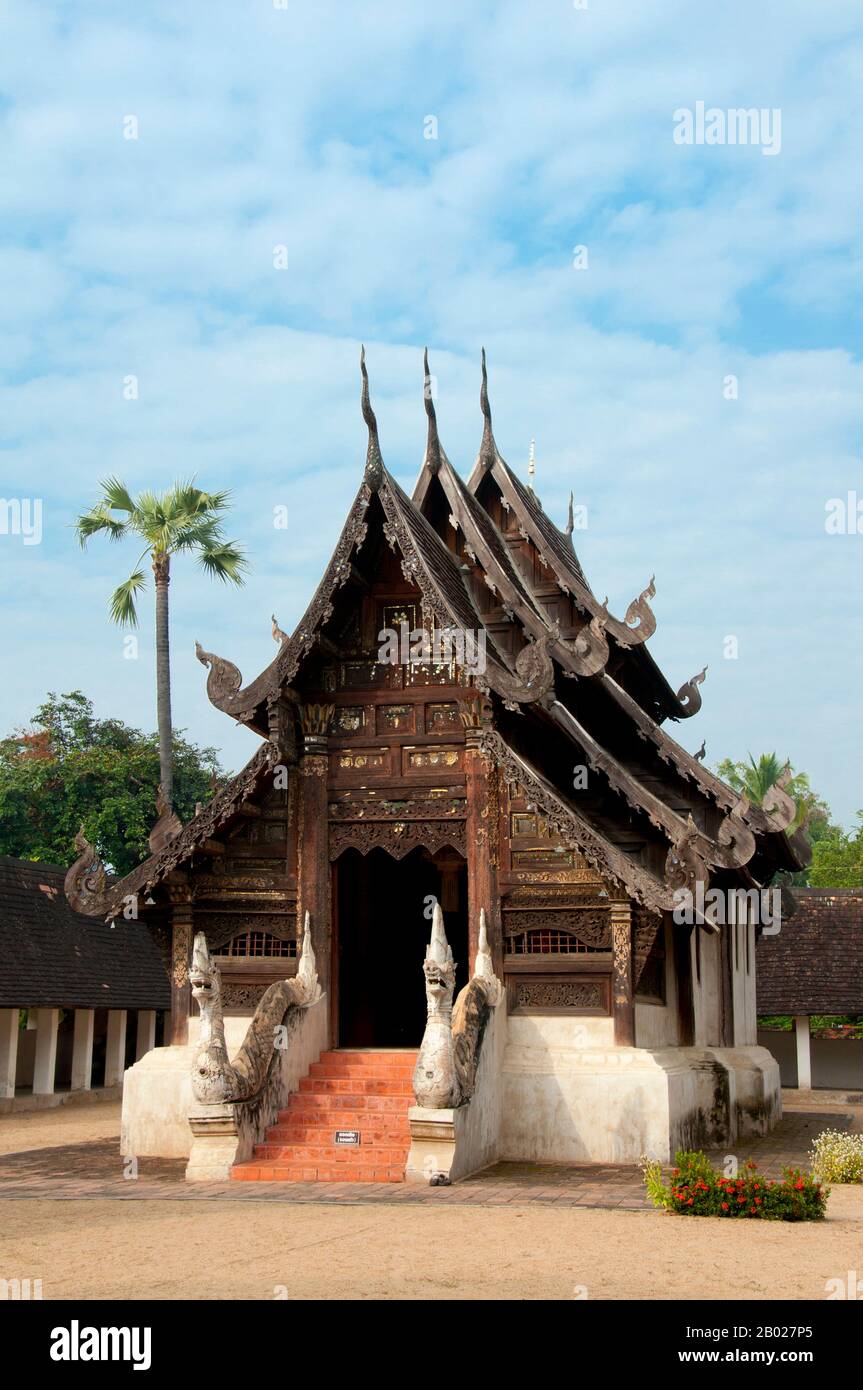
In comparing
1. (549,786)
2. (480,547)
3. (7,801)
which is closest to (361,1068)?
(549,786)

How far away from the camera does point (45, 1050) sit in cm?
2348

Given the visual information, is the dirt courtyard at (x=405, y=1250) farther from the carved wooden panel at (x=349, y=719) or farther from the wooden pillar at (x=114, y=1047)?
the wooden pillar at (x=114, y=1047)

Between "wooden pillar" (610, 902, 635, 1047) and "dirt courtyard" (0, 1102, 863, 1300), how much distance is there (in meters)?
2.52

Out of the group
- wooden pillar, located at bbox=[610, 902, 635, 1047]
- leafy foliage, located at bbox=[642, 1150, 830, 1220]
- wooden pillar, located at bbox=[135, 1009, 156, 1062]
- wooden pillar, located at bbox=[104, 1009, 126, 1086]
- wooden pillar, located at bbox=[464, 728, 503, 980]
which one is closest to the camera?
leafy foliage, located at bbox=[642, 1150, 830, 1220]

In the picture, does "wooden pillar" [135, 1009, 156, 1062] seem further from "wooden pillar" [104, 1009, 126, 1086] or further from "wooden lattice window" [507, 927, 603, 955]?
"wooden lattice window" [507, 927, 603, 955]

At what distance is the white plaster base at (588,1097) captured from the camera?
13.0 metres

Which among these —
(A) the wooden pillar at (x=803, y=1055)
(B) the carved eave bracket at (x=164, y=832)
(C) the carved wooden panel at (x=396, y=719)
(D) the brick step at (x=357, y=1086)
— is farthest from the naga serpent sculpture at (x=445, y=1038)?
(A) the wooden pillar at (x=803, y=1055)

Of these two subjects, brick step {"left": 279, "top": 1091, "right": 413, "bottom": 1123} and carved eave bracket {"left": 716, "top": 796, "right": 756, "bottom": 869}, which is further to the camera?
carved eave bracket {"left": 716, "top": 796, "right": 756, "bottom": 869}

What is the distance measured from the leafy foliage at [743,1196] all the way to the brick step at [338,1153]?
3.12m

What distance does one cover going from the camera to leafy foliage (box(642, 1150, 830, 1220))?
9672 millimetres

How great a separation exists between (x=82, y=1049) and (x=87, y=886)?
1130cm

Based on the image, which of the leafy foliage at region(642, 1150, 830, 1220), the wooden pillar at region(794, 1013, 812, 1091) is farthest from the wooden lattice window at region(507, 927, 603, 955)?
the wooden pillar at region(794, 1013, 812, 1091)

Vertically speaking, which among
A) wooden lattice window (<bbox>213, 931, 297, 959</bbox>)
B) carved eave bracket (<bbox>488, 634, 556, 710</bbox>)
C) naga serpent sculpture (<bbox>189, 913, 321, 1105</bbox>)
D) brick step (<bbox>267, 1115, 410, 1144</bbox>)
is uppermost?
carved eave bracket (<bbox>488, 634, 556, 710</bbox>)
